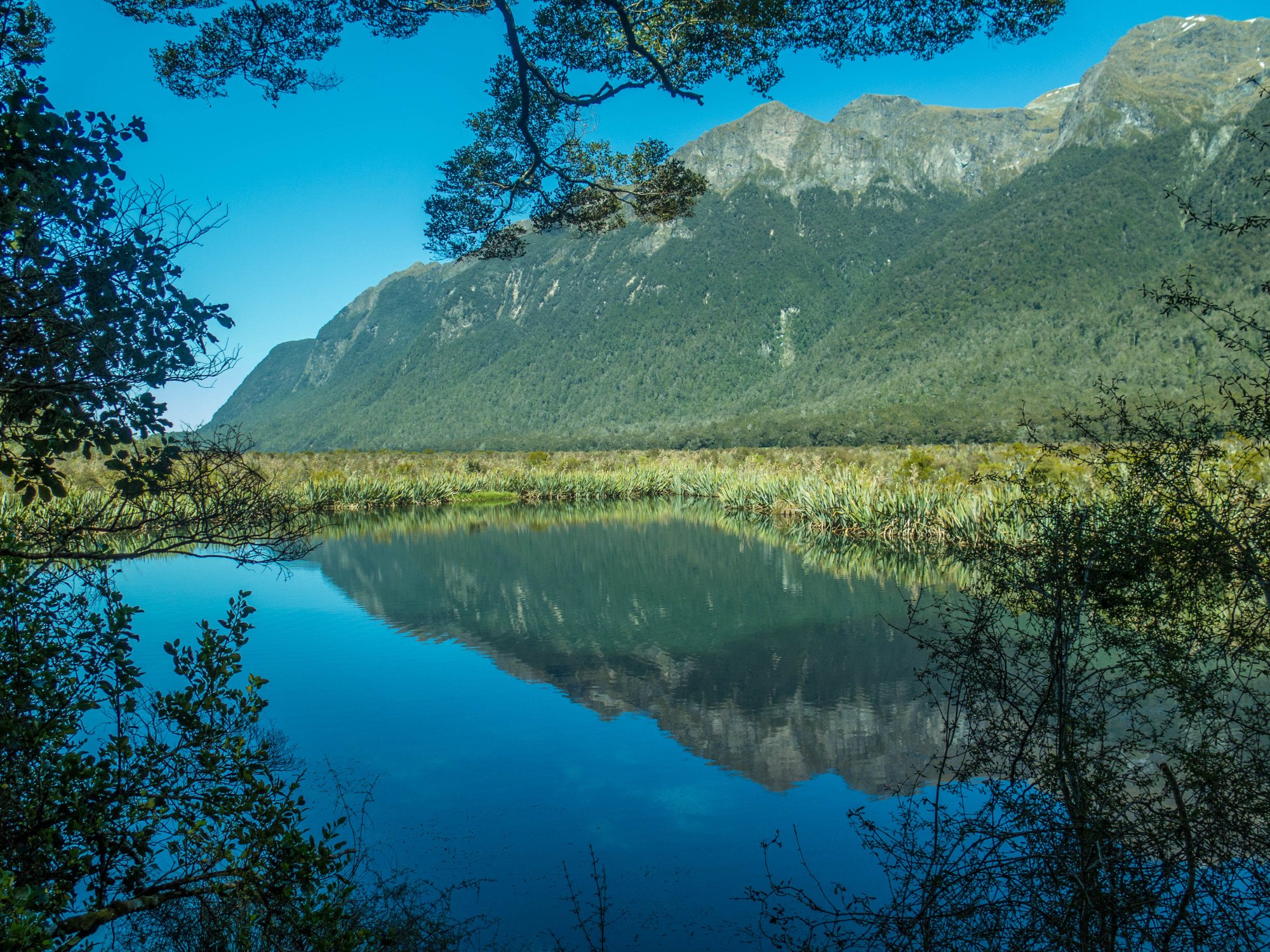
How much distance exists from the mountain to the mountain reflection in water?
3577 cm

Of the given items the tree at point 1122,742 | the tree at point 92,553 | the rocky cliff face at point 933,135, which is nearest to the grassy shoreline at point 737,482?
the tree at point 1122,742

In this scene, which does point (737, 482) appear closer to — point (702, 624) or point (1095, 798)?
point (702, 624)

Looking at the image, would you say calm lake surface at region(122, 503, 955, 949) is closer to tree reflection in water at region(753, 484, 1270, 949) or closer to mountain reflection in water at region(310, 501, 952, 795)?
mountain reflection in water at region(310, 501, 952, 795)

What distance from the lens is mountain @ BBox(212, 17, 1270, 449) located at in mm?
57906

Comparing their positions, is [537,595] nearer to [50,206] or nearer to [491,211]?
[491,211]

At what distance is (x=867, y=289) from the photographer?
9000cm

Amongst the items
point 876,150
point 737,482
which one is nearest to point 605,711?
point 737,482

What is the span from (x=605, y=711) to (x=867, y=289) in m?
90.4

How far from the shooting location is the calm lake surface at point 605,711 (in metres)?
3.93

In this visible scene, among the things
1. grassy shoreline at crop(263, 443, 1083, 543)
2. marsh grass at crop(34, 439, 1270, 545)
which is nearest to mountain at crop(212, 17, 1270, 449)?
grassy shoreline at crop(263, 443, 1083, 543)

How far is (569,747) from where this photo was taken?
18.3 feet

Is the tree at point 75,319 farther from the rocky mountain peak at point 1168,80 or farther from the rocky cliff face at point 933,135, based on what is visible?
the rocky cliff face at point 933,135

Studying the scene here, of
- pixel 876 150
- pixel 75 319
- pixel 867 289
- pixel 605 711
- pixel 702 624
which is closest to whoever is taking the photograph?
pixel 75 319

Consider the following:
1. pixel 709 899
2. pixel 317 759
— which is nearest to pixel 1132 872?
pixel 709 899
